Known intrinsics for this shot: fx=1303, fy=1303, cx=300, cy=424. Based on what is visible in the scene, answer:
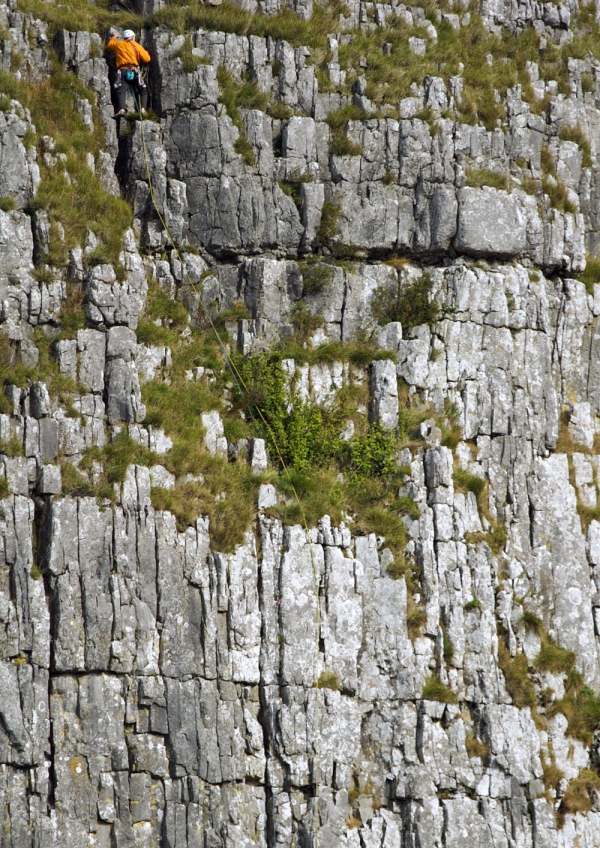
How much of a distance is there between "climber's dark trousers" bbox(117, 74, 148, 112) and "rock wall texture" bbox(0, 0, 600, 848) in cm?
36

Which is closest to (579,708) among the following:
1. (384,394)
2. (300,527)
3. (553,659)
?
(553,659)

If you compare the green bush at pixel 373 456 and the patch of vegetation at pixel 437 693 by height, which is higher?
the green bush at pixel 373 456

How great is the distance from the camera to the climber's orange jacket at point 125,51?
95.0 ft

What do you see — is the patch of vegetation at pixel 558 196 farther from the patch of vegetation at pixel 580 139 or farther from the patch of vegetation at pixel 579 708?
the patch of vegetation at pixel 579 708

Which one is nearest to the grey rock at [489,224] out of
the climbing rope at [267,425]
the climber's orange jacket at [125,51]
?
the climbing rope at [267,425]

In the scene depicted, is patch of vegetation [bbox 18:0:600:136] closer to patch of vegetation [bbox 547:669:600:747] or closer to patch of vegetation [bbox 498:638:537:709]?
patch of vegetation [bbox 498:638:537:709]

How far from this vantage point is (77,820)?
23312mm

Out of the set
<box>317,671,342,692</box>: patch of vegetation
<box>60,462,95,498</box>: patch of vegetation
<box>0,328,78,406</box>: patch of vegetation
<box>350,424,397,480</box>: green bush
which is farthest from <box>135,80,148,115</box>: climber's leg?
<box>317,671,342,692</box>: patch of vegetation

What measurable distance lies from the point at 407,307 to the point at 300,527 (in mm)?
5999

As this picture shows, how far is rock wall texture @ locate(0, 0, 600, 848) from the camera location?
78.9 ft

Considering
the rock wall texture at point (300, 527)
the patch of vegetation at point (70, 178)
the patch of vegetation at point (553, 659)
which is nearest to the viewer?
the rock wall texture at point (300, 527)

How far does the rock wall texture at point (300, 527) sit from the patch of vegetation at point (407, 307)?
0.81ft

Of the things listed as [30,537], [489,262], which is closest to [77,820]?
[30,537]

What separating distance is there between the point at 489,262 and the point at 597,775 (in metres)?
11.4
